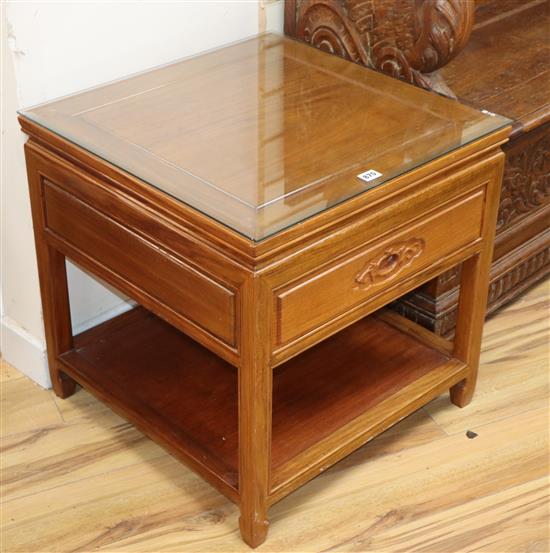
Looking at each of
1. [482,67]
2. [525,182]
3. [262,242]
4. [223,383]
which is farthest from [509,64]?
[262,242]

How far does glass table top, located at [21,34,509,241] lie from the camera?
1.41 meters

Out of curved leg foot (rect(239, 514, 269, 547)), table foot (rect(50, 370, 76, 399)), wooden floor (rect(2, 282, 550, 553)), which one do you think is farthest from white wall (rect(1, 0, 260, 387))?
curved leg foot (rect(239, 514, 269, 547))

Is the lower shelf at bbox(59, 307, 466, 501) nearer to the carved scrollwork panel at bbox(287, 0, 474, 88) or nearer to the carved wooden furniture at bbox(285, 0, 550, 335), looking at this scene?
the carved wooden furniture at bbox(285, 0, 550, 335)

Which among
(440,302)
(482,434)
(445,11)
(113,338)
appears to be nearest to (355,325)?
(440,302)

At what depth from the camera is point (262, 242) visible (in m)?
1.31

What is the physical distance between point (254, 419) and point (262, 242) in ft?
0.90

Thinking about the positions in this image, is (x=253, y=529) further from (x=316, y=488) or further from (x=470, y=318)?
(x=470, y=318)

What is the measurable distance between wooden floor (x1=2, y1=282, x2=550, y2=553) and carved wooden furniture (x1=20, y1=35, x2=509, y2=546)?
0.08 meters

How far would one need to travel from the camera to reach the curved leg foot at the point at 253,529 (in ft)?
5.13

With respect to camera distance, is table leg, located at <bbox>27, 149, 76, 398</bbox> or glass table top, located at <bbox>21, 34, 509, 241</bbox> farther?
table leg, located at <bbox>27, 149, 76, 398</bbox>

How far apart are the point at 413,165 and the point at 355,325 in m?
0.51

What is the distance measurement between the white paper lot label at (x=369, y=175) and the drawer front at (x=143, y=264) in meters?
0.24

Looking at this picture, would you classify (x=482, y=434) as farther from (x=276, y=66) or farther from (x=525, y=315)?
(x=276, y=66)

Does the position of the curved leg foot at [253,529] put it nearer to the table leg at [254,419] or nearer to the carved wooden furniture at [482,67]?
the table leg at [254,419]
